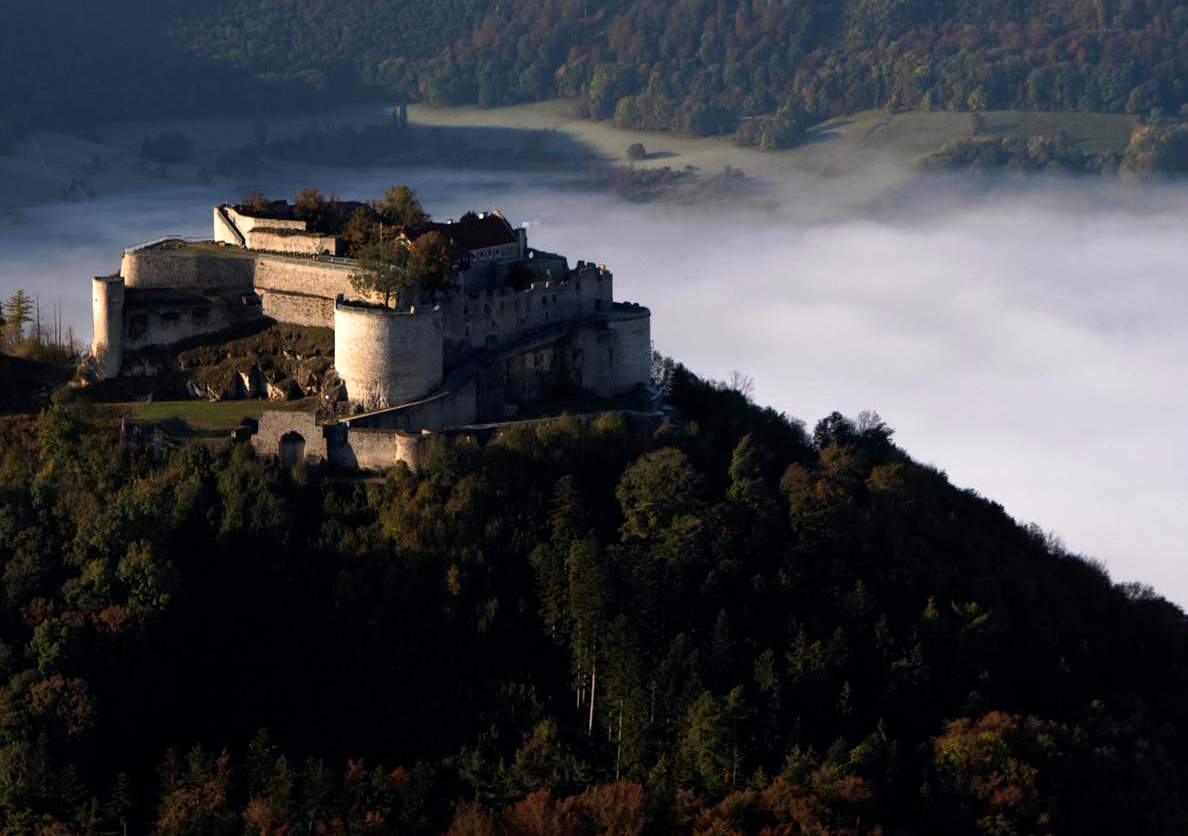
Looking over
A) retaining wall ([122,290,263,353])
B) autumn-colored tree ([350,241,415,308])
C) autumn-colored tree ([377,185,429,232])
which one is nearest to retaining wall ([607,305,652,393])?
autumn-colored tree ([377,185,429,232])

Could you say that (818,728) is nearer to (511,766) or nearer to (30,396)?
(511,766)

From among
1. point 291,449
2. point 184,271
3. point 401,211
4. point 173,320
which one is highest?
point 401,211

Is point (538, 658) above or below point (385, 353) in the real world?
below

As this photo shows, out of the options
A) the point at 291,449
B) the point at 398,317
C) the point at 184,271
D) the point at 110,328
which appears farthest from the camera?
the point at 184,271

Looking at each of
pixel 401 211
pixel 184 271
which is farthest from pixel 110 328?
pixel 401 211

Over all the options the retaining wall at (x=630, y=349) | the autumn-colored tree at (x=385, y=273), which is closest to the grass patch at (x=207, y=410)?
the autumn-colored tree at (x=385, y=273)

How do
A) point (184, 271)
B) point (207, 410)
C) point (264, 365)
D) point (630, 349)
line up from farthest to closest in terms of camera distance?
point (184, 271) < point (630, 349) < point (264, 365) < point (207, 410)

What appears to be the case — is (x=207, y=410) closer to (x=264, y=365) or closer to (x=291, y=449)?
(x=264, y=365)
